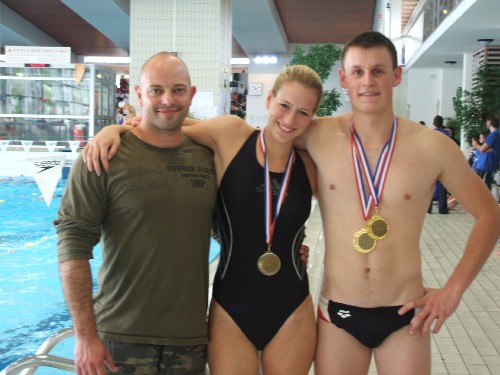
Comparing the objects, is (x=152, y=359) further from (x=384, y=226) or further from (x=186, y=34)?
(x=186, y=34)

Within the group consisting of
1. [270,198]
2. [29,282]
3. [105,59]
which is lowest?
[29,282]

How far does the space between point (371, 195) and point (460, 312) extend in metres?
3.17

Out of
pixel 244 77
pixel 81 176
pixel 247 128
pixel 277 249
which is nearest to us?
pixel 81 176

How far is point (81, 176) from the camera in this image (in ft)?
6.23

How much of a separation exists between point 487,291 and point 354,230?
3896mm

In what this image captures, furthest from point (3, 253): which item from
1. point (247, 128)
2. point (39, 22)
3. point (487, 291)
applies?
point (39, 22)

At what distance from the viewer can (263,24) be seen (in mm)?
18609

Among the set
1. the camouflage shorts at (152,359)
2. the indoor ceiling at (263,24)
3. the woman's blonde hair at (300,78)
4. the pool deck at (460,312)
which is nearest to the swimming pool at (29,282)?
the pool deck at (460,312)

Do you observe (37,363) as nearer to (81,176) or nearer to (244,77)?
(81,176)

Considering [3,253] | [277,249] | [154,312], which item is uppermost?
[277,249]

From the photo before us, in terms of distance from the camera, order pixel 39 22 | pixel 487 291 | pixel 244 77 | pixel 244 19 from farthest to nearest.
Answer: pixel 244 77 → pixel 39 22 → pixel 244 19 → pixel 487 291

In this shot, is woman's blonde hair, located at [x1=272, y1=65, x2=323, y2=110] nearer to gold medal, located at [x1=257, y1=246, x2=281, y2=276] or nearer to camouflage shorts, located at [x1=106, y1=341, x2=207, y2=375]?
gold medal, located at [x1=257, y1=246, x2=281, y2=276]

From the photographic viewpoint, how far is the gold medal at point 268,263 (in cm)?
211

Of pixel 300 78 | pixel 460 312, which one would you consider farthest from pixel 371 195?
pixel 460 312
